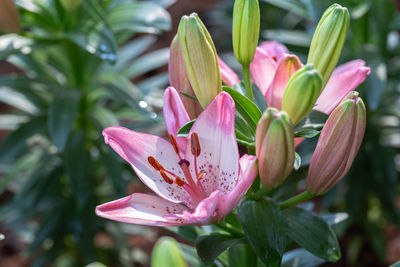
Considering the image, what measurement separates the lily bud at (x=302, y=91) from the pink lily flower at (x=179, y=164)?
0.25ft

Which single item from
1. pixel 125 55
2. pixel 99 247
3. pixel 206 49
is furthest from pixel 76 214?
pixel 206 49

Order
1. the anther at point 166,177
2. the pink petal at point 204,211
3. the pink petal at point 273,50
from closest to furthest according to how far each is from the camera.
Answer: the pink petal at point 204,211, the anther at point 166,177, the pink petal at point 273,50

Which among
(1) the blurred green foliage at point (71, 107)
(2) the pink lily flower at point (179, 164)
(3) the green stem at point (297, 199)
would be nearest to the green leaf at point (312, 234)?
(3) the green stem at point (297, 199)

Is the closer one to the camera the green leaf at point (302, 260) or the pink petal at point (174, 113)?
the pink petal at point (174, 113)

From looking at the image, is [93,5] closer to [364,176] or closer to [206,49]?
[206,49]

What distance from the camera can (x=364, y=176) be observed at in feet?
5.01

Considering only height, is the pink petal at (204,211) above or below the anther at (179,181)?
above

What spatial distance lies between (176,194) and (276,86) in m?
0.21

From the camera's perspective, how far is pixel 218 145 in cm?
Result: 67

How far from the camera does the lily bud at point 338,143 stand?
0.61 m

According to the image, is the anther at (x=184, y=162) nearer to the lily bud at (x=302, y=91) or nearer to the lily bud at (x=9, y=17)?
the lily bud at (x=302, y=91)

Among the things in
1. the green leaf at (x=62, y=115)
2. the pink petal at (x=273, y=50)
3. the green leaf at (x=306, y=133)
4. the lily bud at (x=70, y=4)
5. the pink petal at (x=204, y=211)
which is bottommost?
the green leaf at (x=62, y=115)

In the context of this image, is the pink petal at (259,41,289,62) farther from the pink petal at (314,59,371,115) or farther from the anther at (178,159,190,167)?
the anther at (178,159,190,167)

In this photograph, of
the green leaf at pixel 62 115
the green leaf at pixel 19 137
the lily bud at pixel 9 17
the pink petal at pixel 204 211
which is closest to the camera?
the pink petal at pixel 204 211
